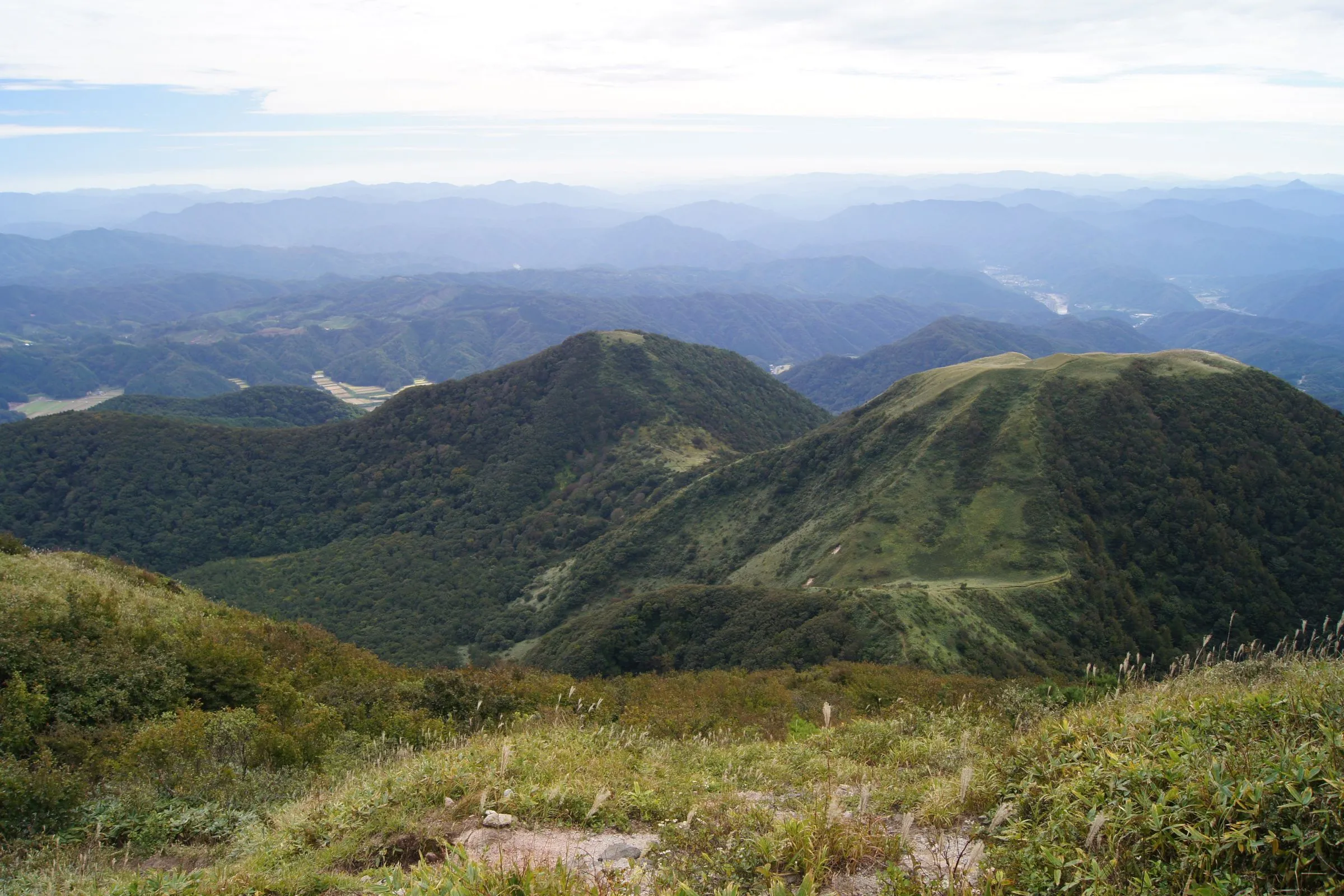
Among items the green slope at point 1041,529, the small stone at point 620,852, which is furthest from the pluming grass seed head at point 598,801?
the green slope at point 1041,529

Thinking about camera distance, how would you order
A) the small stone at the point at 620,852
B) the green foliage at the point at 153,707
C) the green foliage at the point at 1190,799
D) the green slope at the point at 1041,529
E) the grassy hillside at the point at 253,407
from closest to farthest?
the green foliage at the point at 1190,799 < the small stone at the point at 620,852 < the green foliage at the point at 153,707 < the green slope at the point at 1041,529 < the grassy hillside at the point at 253,407

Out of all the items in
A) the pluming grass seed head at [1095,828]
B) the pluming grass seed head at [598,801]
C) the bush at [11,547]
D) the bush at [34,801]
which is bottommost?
the bush at [11,547]

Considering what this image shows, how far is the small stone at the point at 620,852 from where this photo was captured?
7608mm

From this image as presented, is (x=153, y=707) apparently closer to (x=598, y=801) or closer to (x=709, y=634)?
(x=598, y=801)

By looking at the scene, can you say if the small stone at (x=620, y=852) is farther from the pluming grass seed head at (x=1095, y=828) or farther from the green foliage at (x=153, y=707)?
the green foliage at (x=153, y=707)

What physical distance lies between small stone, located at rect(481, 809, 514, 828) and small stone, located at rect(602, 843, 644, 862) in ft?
4.04

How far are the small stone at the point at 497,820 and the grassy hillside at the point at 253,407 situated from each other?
143 metres

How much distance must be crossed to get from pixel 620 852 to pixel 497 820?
160 cm

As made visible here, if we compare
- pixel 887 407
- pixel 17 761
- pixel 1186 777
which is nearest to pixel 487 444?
pixel 887 407

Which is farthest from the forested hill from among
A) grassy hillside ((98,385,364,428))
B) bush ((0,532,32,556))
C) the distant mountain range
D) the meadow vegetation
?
the meadow vegetation

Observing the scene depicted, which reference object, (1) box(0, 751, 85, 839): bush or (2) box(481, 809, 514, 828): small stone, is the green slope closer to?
(2) box(481, 809, 514, 828): small stone

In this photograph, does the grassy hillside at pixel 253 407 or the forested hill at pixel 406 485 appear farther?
the grassy hillside at pixel 253 407

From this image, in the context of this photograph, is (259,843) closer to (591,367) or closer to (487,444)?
(487,444)

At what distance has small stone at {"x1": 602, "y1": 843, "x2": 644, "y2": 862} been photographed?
7.61 metres
